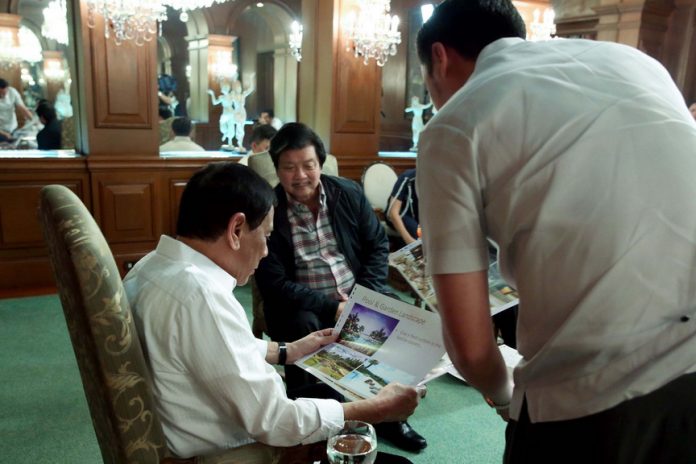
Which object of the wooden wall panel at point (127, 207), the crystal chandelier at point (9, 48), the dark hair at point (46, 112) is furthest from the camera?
the crystal chandelier at point (9, 48)

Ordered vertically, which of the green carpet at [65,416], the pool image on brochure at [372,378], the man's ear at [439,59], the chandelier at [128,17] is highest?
the chandelier at [128,17]

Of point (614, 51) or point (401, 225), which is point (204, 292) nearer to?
point (614, 51)

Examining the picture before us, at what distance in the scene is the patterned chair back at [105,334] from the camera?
880 millimetres

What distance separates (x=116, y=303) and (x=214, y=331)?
0.17m

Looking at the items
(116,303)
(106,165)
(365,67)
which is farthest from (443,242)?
(365,67)

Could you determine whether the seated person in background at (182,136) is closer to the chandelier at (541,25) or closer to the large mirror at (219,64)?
the chandelier at (541,25)

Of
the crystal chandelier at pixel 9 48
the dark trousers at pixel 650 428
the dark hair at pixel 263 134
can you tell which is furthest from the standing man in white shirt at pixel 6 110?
the dark trousers at pixel 650 428

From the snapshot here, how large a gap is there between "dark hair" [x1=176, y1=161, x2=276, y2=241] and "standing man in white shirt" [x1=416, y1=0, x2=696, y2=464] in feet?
1.48

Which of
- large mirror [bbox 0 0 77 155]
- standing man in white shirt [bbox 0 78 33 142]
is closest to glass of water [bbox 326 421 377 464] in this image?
large mirror [bbox 0 0 77 155]

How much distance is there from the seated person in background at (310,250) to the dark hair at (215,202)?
0.98 meters

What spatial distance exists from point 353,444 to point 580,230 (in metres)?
0.61

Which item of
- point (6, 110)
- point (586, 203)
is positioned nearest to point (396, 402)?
point (586, 203)

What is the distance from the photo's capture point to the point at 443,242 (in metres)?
0.77

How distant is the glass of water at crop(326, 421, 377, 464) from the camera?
1026 millimetres
